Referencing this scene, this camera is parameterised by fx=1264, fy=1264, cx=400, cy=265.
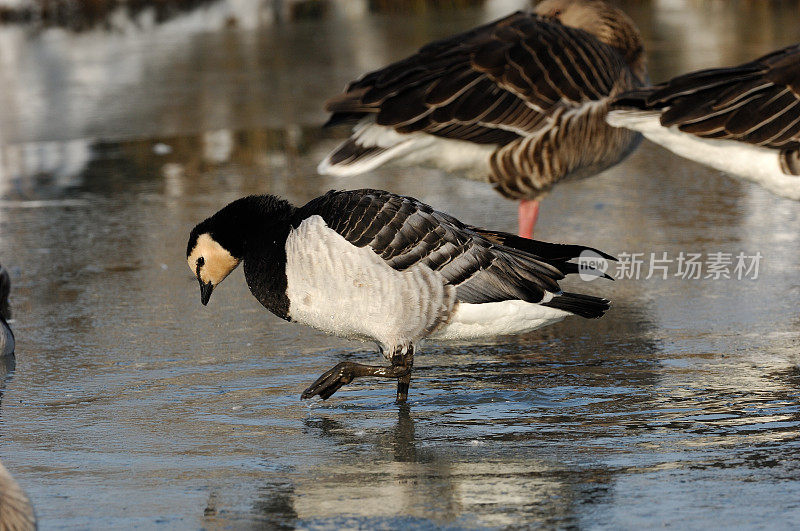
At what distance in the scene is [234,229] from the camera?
209 inches

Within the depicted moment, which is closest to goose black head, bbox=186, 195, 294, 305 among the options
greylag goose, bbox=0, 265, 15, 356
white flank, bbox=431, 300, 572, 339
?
white flank, bbox=431, 300, 572, 339

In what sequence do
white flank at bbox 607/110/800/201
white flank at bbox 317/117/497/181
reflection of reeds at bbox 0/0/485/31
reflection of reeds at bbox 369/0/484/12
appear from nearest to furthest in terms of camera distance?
white flank at bbox 607/110/800/201
white flank at bbox 317/117/497/181
reflection of reeds at bbox 369/0/484/12
reflection of reeds at bbox 0/0/485/31

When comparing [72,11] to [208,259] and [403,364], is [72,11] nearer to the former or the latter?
[208,259]

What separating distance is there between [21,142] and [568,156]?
7.01 meters

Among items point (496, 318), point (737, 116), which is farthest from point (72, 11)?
point (496, 318)

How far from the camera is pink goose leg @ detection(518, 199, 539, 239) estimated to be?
26.7 feet

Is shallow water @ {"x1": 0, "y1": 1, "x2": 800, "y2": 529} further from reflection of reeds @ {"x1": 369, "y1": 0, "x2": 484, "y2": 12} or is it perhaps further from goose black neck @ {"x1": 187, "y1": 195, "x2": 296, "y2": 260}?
reflection of reeds @ {"x1": 369, "y1": 0, "x2": 484, "y2": 12}

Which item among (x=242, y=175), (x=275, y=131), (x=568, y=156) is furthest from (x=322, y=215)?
(x=275, y=131)

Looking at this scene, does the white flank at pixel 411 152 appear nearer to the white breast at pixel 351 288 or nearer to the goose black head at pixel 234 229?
the goose black head at pixel 234 229

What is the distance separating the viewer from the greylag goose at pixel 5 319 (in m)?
5.99

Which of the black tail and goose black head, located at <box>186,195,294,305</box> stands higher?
goose black head, located at <box>186,195,294,305</box>

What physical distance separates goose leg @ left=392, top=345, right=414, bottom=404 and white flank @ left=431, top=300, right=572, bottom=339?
17 cm

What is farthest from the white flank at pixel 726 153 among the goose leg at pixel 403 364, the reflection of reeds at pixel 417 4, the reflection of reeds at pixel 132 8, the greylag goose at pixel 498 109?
the reflection of reeds at pixel 132 8

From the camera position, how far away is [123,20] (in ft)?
90.7
